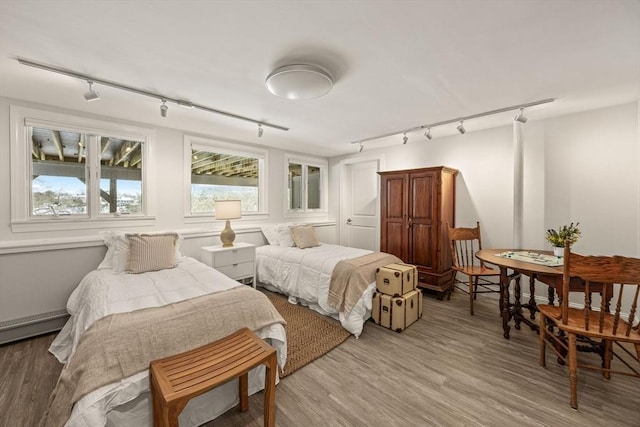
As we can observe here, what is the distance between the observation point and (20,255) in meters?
2.51

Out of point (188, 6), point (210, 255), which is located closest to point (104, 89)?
point (188, 6)

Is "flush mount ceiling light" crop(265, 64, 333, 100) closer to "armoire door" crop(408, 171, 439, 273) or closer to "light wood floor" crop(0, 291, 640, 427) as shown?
"armoire door" crop(408, 171, 439, 273)

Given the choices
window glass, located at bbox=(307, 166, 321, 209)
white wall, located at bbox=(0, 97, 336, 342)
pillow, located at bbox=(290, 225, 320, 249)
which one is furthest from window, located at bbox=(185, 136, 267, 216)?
window glass, located at bbox=(307, 166, 321, 209)

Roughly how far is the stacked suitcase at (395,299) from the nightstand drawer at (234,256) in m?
1.81

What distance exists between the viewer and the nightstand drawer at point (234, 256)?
132 inches

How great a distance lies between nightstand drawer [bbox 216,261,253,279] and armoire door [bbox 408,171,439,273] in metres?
2.42

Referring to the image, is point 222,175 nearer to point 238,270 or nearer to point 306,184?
point 238,270

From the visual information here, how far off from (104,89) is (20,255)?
6.04 feet

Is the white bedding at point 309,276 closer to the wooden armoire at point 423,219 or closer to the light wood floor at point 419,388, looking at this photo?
the light wood floor at point 419,388

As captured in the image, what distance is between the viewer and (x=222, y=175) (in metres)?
4.22

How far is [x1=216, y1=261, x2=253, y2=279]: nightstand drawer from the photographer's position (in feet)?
11.2

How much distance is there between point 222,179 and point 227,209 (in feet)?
2.61

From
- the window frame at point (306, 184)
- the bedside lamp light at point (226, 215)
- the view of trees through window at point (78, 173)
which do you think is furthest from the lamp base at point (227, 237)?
the window frame at point (306, 184)

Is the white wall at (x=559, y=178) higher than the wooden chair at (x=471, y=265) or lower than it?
higher
